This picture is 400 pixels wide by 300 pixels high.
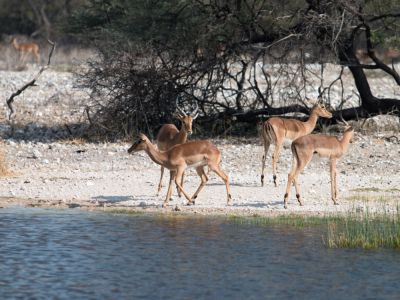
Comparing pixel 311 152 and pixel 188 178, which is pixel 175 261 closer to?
pixel 311 152

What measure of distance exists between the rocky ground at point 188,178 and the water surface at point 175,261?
0.86 metres

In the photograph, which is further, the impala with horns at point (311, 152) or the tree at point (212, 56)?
the tree at point (212, 56)

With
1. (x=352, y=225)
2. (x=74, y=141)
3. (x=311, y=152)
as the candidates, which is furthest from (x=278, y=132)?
(x=74, y=141)

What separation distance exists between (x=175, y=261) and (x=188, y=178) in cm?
521

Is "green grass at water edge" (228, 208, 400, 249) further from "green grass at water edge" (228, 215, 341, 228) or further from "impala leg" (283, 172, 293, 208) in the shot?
"impala leg" (283, 172, 293, 208)

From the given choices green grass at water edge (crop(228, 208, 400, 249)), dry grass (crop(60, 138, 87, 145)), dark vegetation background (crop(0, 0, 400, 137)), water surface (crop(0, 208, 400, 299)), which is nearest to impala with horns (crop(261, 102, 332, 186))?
green grass at water edge (crop(228, 208, 400, 249))

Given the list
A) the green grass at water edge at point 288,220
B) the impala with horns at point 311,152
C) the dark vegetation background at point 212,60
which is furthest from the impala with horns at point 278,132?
the dark vegetation background at point 212,60

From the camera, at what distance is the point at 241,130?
20906 mm

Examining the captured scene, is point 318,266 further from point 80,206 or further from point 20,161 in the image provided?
point 20,161

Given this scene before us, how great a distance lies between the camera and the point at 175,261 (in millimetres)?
10617

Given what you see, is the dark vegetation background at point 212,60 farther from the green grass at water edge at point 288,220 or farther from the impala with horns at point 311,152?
the green grass at water edge at point 288,220

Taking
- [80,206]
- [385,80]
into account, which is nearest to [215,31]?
[80,206]

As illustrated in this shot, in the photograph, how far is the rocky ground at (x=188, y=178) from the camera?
13.7 meters

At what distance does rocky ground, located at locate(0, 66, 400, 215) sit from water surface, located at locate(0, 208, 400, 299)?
858mm
